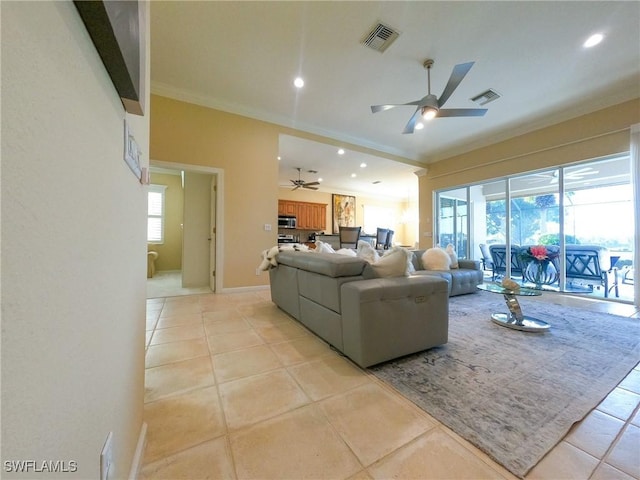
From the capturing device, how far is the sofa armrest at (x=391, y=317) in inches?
62.0

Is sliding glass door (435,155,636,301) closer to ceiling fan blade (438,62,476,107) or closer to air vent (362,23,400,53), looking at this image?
ceiling fan blade (438,62,476,107)

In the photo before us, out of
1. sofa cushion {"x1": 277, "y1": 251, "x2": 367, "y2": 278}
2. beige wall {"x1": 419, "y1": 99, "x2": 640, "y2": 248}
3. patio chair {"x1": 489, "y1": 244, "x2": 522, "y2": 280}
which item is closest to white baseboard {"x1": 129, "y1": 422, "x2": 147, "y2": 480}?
sofa cushion {"x1": 277, "y1": 251, "x2": 367, "y2": 278}

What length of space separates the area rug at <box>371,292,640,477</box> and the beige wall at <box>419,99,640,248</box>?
2853 millimetres

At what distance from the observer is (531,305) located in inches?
127

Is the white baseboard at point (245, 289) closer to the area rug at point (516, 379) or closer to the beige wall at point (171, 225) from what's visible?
the area rug at point (516, 379)

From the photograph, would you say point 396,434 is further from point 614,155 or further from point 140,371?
point 614,155

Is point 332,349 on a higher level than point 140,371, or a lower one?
lower

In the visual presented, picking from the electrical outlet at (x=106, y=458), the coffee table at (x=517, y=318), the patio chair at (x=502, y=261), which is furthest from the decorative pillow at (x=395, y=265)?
the patio chair at (x=502, y=261)

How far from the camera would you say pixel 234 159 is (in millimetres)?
3908

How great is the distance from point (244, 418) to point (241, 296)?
8.67ft

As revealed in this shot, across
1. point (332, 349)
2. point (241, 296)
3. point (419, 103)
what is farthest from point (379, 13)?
point (241, 296)

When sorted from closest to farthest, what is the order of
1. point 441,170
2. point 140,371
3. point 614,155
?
1. point 140,371
2. point 614,155
3. point 441,170

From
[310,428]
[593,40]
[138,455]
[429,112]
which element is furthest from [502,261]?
[138,455]

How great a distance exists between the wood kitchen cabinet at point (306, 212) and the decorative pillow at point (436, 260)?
4862 millimetres
